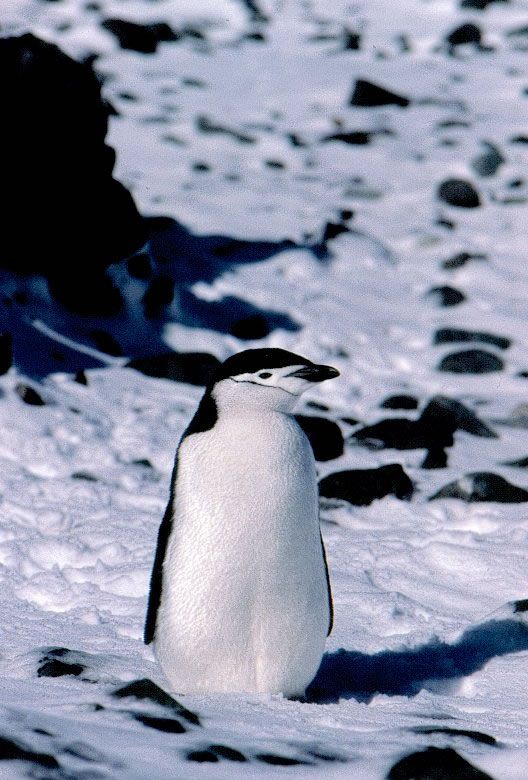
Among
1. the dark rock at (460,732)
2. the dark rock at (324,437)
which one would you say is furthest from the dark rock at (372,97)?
the dark rock at (460,732)

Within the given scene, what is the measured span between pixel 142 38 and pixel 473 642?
935cm

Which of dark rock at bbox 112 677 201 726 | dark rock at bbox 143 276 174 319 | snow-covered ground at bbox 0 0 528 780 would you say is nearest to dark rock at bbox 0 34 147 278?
dark rock at bbox 143 276 174 319

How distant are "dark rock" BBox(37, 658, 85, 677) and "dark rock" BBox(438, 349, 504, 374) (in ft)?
13.0

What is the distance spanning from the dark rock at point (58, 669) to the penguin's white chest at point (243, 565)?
222mm

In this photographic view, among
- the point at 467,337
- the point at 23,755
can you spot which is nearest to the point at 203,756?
the point at 23,755

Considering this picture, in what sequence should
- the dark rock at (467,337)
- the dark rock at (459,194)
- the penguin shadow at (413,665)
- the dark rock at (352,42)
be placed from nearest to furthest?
1. the penguin shadow at (413,665)
2. the dark rock at (467,337)
3. the dark rock at (459,194)
4. the dark rock at (352,42)

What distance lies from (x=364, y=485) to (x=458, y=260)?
3.48 metres

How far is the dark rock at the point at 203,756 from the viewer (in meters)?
2.13

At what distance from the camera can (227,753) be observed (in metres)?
2.19

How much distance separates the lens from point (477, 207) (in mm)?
8883

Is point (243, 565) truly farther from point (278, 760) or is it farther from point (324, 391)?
point (324, 391)

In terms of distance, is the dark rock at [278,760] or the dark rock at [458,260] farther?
the dark rock at [458,260]

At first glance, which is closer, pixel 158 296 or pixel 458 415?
pixel 458 415

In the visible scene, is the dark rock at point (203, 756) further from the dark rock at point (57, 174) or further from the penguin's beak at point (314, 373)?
the dark rock at point (57, 174)
